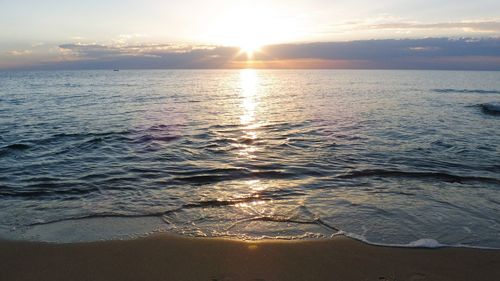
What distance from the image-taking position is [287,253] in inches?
244

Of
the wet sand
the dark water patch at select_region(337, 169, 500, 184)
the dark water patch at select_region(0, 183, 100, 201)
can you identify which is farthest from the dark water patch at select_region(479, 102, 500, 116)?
the dark water patch at select_region(0, 183, 100, 201)

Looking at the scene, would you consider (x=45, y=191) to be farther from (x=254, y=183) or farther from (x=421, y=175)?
(x=421, y=175)

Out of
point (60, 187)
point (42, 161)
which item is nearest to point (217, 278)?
point (60, 187)

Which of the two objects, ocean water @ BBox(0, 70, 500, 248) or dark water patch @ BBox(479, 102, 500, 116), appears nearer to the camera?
ocean water @ BBox(0, 70, 500, 248)

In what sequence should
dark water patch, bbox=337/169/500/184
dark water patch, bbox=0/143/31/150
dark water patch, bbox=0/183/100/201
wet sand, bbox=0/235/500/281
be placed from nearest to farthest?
wet sand, bbox=0/235/500/281 < dark water patch, bbox=0/183/100/201 < dark water patch, bbox=337/169/500/184 < dark water patch, bbox=0/143/31/150

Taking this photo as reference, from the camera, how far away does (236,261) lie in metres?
5.89

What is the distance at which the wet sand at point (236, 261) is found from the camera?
18.0 feet

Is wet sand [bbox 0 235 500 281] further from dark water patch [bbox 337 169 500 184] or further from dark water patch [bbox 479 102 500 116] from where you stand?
dark water patch [bbox 479 102 500 116]

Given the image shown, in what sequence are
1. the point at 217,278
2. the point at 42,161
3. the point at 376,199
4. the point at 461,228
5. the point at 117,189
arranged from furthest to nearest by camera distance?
the point at 42,161
the point at 117,189
the point at 376,199
the point at 461,228
the point at 217,278

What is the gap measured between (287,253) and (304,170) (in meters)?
6.16

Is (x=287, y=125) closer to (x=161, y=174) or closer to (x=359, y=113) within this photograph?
(x=359, y=113)

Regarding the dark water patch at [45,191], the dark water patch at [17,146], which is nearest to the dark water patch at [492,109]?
the dark water patch at [45,191]

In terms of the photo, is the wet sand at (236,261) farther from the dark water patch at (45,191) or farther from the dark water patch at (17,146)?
the dark water patch at (17,146)

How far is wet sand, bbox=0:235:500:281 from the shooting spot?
18.0 feet
